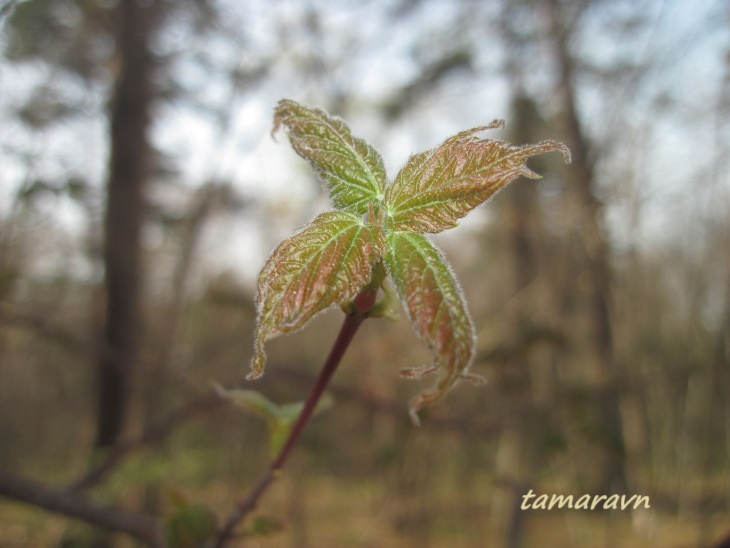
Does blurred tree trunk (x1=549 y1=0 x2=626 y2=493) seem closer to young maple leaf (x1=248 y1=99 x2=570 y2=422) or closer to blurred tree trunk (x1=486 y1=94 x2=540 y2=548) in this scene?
blurred tree trunk (x1=486 y1=94 x2=540 y2=548)

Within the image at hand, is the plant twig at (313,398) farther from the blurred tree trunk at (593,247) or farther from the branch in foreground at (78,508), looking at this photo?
the blurred tree trunk at (593,247)

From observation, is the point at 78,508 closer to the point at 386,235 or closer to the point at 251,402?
the point at 251,402

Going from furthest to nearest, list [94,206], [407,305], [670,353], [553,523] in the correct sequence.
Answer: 1. [670,353]
2. [553,523]
3. [94,206]
4. [407,305]

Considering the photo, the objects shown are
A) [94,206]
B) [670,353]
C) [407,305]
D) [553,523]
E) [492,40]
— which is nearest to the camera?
[407,305]

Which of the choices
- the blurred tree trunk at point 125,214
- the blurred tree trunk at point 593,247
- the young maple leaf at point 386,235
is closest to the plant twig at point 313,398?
the young maple leaf at point 386,235

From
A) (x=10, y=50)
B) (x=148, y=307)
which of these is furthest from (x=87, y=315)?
(x=10, y=50)

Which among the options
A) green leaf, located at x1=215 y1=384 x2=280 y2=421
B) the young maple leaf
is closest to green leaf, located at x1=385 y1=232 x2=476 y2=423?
the young maple leaf

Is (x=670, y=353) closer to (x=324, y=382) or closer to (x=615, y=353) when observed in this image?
(x=615, y=353)
